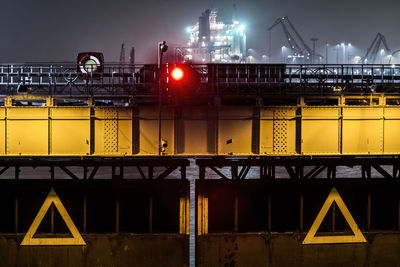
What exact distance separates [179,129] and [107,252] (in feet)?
15.7

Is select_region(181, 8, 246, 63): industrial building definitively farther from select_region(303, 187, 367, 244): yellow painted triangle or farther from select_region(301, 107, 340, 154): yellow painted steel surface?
select_region(303, 187, 367, 244): yellow painted triangle

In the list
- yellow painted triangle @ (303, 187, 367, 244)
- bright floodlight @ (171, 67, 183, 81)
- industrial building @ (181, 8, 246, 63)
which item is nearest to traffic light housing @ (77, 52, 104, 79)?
bright floodlight @ (171, 67, 183, 81)

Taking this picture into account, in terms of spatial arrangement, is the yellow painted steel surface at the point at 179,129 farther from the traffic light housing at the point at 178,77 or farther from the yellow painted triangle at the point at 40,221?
the yellow painted triangle at the point at 40,221

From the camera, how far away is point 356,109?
1389cm

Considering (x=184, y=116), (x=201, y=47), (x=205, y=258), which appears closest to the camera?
(x=205, y=258)

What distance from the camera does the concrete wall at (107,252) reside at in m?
11.6

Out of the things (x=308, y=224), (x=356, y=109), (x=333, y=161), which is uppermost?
(x=356, y=109)

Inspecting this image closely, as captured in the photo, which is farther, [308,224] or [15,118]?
[15,118]

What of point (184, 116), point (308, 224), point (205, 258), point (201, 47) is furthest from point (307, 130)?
point (201, 47)

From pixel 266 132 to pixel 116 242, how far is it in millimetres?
6365

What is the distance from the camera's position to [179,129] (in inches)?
538

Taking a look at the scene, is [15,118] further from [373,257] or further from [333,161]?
[373,257]

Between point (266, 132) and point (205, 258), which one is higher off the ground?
point (266, 132)

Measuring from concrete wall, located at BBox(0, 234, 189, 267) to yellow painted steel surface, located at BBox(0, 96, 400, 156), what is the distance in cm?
324
